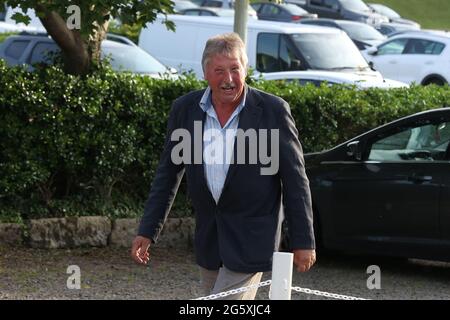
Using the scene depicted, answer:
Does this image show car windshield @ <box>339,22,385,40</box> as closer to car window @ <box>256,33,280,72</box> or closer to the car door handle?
car window @ <box>256,33,280,72</box>

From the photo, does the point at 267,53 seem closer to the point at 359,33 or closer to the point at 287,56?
the point at 287,56

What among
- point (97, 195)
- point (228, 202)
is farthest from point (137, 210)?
point (228, 202)

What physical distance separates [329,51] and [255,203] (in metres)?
13.8

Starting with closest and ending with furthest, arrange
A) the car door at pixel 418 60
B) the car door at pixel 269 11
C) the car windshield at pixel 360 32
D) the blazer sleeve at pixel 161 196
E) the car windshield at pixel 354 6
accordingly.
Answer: the blazer sleeve at pixel 161 196 < the car door at pixel 418 60 < the car windshield at pixel 360 32 < the car door at pixel 269 11 < the car windshield at pixel 354 6

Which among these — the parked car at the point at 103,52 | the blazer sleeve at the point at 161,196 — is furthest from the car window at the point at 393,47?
the blazer sleeve at the point at 161,196

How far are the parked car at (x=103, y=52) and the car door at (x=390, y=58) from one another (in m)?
9.14

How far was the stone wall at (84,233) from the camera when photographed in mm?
10227

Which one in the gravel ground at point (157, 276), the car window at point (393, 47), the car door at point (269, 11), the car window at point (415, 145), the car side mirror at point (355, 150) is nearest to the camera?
the gravel ground at point (157, 276)

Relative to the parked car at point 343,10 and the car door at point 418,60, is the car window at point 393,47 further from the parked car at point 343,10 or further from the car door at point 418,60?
the parked car at point 343,10

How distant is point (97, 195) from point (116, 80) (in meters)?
1.13

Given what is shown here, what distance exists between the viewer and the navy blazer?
534cm

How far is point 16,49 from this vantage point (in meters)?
18.0
